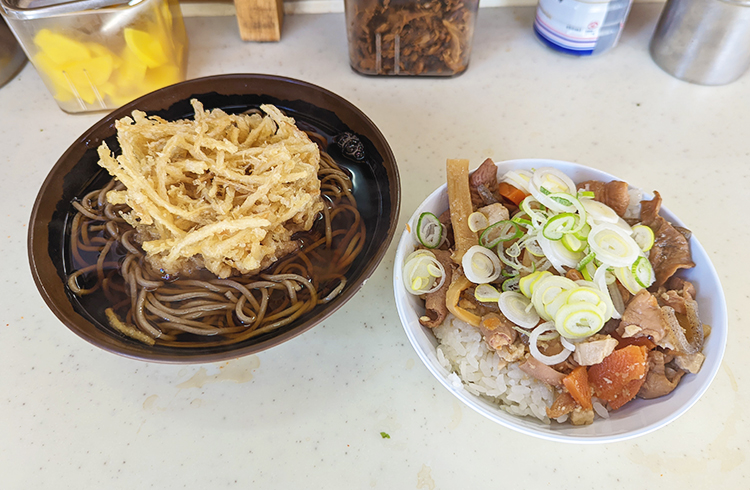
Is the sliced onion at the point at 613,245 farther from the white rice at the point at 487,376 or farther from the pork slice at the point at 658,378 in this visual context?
the white rice at the point at 487,376

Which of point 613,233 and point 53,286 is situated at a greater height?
point 613,233

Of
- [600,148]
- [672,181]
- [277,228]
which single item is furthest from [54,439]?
[672,181]

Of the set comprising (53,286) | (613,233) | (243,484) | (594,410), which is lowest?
(243,484)

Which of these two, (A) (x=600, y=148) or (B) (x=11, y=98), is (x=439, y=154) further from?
(B) (x=11, y=98)

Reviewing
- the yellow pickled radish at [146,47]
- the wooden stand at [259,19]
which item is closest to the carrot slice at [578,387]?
the yellow pickled radish at [146,47]

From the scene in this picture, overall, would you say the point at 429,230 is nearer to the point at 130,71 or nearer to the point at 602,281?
the point at 602,281
